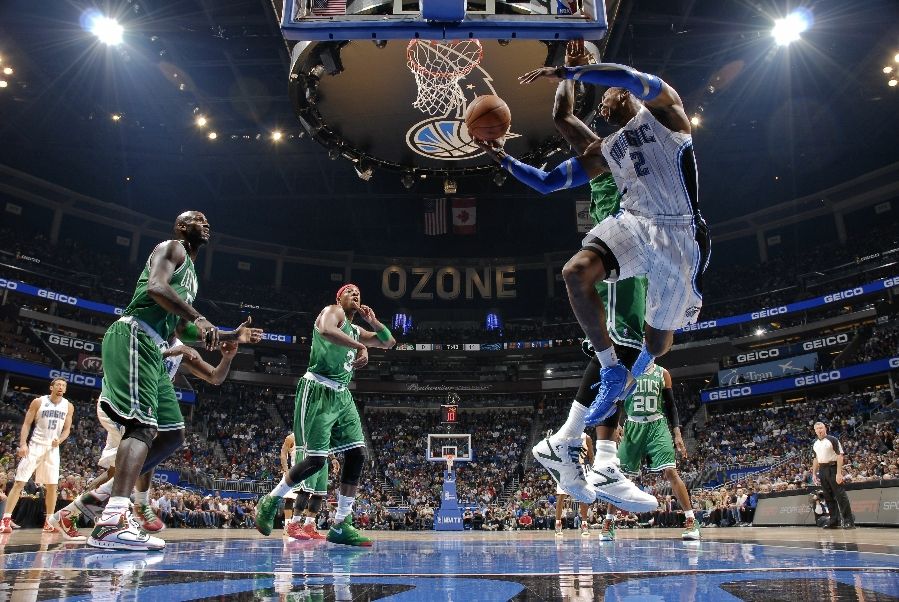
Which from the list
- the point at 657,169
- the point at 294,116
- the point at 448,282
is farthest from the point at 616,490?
the point at 448,282

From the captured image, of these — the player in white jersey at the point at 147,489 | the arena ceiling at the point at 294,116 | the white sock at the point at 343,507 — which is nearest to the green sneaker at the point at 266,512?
the white sock at the point at 343,507

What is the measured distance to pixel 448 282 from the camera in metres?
37.4

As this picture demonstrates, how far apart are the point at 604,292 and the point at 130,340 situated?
3151 mm

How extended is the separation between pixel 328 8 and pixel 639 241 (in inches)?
153

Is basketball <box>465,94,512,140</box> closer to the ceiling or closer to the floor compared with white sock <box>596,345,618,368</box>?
closer to the ceiling

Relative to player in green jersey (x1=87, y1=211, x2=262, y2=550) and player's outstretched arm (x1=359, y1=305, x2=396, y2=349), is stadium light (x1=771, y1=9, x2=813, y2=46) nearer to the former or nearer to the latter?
player's outstretched arm (x1=359, y1=305, x2=396, y2=349)

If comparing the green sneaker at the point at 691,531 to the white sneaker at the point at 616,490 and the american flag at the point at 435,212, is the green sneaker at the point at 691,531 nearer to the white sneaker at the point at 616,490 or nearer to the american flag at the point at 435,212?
the white sneaker at the point at 616,490

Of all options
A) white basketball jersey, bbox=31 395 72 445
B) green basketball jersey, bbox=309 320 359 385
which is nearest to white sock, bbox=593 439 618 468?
green basketball jersey, bbox=309 320 359 385

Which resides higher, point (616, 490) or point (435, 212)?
point (435, 212)

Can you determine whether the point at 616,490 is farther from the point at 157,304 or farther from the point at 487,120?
the point at 157,304

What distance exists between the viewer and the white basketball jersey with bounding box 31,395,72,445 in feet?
26.3

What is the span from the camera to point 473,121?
4.40m

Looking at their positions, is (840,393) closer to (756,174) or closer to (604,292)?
(756,174)

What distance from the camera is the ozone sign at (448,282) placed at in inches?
1455
